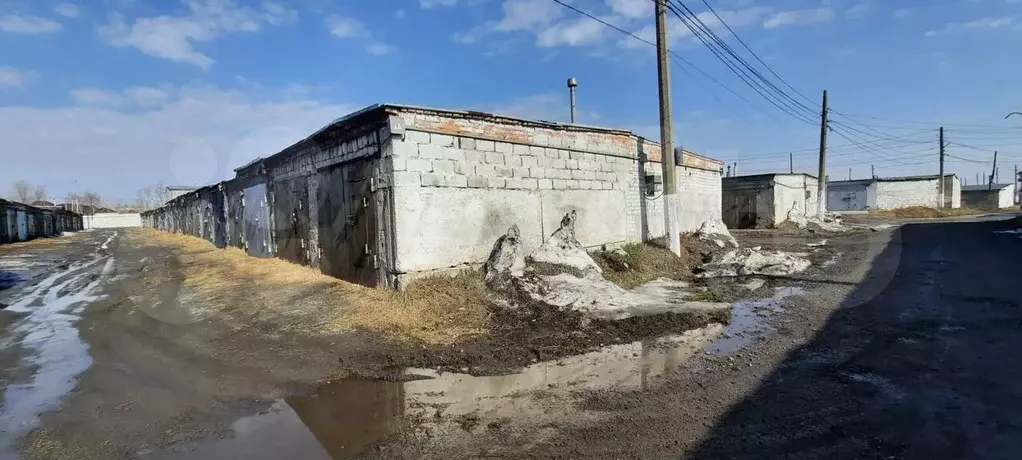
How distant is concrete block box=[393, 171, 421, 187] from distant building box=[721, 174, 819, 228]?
22.0 metres

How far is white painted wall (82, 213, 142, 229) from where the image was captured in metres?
68.8

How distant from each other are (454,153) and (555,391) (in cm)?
504

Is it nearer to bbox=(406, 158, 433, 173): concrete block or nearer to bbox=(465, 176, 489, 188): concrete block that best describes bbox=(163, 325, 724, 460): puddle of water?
bbox=(406, 158, 433, 173): concrete block

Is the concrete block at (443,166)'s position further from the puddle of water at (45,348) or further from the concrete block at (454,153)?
the puddle of water at (45,348)

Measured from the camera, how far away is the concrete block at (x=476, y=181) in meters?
8.56

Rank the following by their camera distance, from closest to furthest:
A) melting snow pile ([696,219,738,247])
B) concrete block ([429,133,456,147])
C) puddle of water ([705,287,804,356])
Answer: puddle of water ([705,287,804,356]) → concrete block ([429,133,456,147]) → melting snow pile ([696,219,738,247])

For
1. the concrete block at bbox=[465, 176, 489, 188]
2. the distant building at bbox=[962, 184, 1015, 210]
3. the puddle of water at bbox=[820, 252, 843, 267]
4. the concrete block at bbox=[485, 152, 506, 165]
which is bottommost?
the puddle of water at bbox=[820, 252, 843, 267]

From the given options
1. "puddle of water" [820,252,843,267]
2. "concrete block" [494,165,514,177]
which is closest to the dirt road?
"concrete block" [494,165,514,177]

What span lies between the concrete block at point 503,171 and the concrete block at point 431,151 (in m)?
1.21

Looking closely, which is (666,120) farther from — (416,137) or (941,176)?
(941,176)

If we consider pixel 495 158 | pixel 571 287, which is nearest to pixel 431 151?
pixel 495 158

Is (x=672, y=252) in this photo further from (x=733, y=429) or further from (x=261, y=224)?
(x=261, y=224)

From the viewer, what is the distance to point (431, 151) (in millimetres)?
8062

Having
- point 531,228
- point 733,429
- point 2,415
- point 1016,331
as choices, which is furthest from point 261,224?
point 1016,331
